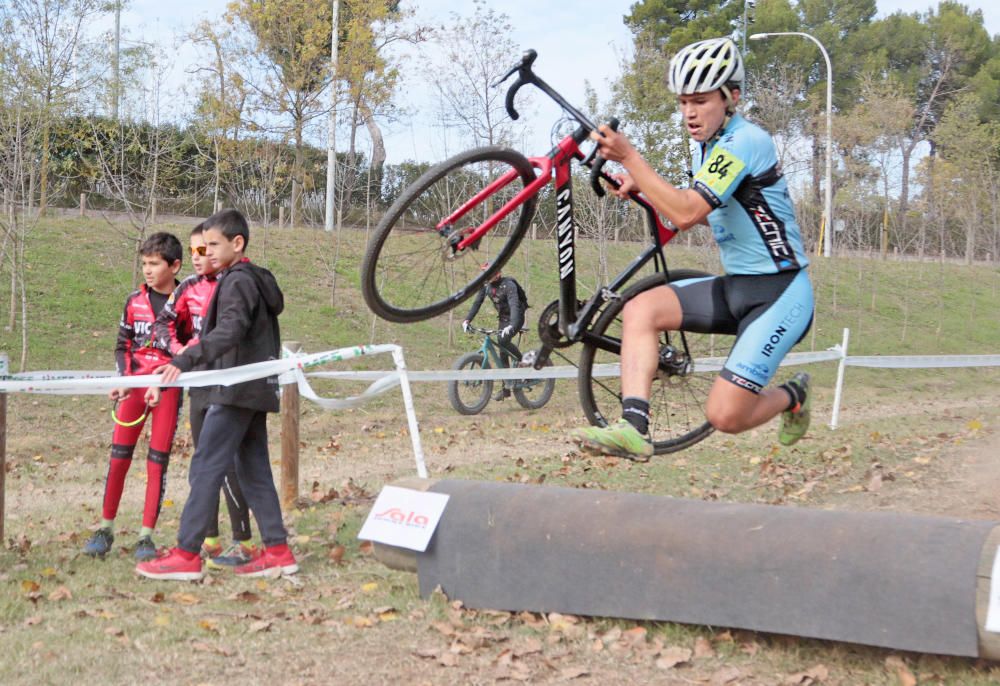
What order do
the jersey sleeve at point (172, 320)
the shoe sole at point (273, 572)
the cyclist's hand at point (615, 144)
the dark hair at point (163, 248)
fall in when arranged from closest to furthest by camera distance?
Answer: the cyclist's hand at point (615, 144), the shoe sole at point (273, 572), the jersey sleeve at point (172, 320), the dark hair at point (163, 248)

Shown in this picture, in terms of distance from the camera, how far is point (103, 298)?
1788 cm

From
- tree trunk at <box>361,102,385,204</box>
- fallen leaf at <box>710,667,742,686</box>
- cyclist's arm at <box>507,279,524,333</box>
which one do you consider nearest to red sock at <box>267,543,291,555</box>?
fallen leaf at <box>710,667,742,686</box>

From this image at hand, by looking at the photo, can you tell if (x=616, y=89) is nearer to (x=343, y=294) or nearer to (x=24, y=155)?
(x=343, y=294)

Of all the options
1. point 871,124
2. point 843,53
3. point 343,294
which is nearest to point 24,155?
point 343,294

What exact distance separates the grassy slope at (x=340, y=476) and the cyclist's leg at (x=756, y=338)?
3.34 feet

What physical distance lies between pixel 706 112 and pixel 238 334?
106 inches

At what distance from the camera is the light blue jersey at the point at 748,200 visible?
437cm

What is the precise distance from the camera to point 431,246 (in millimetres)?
5270

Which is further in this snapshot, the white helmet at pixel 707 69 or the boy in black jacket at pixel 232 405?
the boy in black jacket at pixel 232 405

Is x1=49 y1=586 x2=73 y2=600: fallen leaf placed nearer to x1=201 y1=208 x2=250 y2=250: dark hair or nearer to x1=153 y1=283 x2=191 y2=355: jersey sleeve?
x1=153 y1=283 x2=191 y2=355: jersey sleeve

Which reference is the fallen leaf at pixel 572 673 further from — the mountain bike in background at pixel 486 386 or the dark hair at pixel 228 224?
the mountain bike in background at pixel 486 386

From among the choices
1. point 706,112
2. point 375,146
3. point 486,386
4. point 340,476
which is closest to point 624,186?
point 706,112

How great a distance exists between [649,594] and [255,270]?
2.74 m

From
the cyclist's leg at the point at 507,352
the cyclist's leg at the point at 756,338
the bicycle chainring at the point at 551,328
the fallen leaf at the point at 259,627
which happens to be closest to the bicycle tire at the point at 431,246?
the bicycle chainring at the point at 551,328
